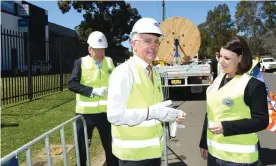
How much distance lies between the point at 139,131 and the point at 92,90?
187 cm

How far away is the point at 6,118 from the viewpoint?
824 centimetres

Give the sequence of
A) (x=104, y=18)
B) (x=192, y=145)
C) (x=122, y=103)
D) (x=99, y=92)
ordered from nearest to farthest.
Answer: (x=122, y=103), (x=99, y=92), (x=192, y=145), (x=104, y=18)

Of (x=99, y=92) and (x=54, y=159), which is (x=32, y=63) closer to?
(x=54, y=159)

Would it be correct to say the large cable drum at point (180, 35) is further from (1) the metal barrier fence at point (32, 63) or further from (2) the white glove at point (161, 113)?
(2) the white glove at point (161, 113)

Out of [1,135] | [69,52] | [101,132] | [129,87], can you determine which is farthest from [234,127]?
[69,52]

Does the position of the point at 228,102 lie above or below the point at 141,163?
above

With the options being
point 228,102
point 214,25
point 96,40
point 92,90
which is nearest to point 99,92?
point 92,90

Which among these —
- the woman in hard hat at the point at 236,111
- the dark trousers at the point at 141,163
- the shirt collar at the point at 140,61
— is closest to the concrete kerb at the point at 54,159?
the dark trousers at the point at 141,163

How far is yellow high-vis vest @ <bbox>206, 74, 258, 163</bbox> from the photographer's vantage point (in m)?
2.61

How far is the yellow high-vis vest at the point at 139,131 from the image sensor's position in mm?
2473

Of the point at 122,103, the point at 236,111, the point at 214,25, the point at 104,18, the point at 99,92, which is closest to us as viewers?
the point at 122,103

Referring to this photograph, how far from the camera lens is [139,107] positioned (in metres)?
2.46

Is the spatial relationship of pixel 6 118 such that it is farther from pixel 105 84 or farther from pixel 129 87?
pixel 129 87

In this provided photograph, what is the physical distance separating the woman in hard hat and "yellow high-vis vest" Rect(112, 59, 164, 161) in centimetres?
46
